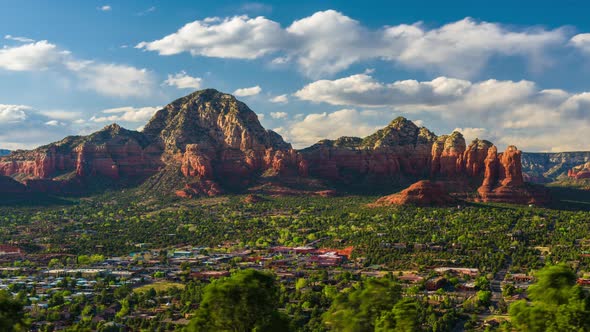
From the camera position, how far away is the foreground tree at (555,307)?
1432 inches

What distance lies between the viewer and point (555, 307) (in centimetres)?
3853

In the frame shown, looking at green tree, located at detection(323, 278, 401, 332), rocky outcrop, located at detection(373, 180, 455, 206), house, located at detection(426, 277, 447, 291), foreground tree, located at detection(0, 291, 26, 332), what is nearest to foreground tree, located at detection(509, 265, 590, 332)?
green tree, located at detection(323, 278, 401, 332)

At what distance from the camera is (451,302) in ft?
261

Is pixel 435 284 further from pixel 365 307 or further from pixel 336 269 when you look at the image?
pixel 365 307

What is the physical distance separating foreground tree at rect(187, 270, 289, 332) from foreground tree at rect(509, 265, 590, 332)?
17.3 metres

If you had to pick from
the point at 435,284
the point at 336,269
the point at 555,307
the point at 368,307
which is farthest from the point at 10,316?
the point at 336,269

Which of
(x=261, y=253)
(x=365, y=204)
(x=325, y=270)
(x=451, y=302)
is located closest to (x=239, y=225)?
(x=261, y=253)

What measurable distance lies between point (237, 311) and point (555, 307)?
22.3 metres

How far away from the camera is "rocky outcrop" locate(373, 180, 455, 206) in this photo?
614 feet

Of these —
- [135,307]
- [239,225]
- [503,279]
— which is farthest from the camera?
[239,225]

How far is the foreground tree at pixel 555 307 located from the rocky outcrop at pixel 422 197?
473 ft

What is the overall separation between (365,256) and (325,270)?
59.4 feet

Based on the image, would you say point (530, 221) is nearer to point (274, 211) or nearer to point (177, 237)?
point (274, 211)

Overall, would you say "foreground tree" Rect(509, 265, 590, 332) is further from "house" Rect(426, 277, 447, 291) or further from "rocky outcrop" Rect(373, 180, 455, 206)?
"rocky outcrop" Rect(373, 180, 455, 206)
